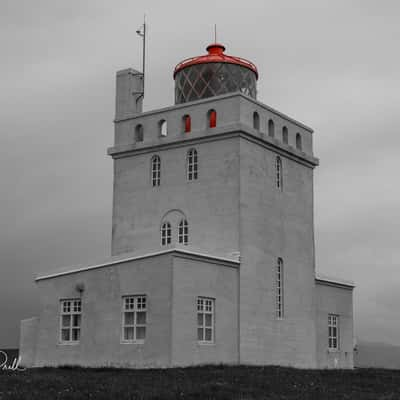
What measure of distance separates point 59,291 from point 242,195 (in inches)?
346

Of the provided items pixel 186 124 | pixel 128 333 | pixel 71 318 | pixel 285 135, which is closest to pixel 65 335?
pixel 71 318

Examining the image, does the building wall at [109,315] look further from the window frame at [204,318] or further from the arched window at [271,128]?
the arched window at [271,128]

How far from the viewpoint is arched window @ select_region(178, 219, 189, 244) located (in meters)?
35.6

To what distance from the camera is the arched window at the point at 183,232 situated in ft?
117

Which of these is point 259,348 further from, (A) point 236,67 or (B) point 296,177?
(A) point 236,67

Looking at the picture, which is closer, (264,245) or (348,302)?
(264,245)

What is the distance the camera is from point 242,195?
34.5 metres

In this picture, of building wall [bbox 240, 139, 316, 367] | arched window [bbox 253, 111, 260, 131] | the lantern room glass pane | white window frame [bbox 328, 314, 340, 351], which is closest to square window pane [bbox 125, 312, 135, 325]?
building wall [bbox 240, 139, 316, 367]

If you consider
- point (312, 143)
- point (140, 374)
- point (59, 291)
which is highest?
point (312, 143)

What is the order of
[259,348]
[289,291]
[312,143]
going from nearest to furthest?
[259,348]
[289,291]
[312,143]

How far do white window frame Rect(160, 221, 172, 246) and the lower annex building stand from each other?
0.09 m

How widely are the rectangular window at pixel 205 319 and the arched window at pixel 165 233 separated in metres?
4.71

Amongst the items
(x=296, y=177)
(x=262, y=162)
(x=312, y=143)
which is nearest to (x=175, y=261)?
(x=262, y=162)

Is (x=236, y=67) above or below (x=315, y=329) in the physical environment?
above
